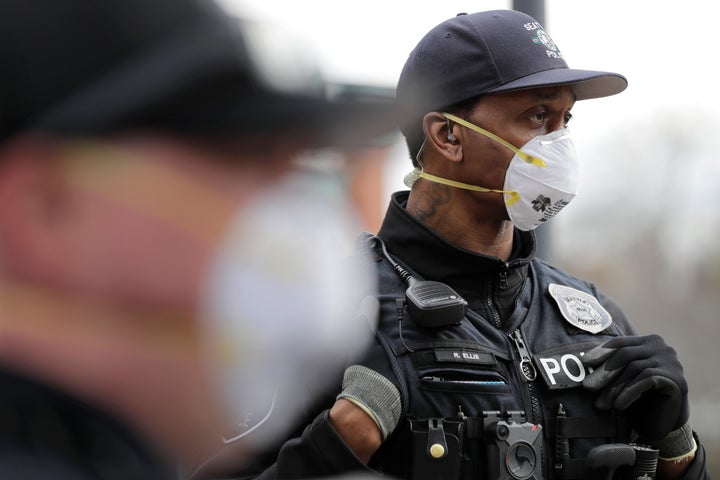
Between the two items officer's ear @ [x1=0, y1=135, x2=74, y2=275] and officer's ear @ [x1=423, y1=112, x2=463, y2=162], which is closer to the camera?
officer's ear @ [x1=0, y1=135, x2=74, y2=275]

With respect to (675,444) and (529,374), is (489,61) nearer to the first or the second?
(529,374)

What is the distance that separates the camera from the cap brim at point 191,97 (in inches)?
36.7

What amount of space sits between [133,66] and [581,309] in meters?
1.99

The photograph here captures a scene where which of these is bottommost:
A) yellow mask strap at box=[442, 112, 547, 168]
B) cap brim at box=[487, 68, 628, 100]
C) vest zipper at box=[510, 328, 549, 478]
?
vest zipper at box=[510, 328, 549, 478]

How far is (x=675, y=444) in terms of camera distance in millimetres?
2518

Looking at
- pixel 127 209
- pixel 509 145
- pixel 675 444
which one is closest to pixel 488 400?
pixel 675 444

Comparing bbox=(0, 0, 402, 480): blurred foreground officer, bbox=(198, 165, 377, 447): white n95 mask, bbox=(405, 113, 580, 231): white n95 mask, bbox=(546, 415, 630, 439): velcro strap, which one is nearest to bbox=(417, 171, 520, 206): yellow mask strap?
bbox=(405, 113, 580, 231): white n95 mask

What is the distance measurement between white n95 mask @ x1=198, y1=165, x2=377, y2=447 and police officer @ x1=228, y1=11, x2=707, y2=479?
3.37 ft

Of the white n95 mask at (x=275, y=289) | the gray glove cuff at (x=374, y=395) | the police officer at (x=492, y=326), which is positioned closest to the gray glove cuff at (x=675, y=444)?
the police officer at (x=492, y=326)

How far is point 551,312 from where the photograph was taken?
266 centimetres

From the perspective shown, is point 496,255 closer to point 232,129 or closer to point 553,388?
point 553,388

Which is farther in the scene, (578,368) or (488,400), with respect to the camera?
(578,368)

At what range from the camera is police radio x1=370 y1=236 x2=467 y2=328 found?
2.38m

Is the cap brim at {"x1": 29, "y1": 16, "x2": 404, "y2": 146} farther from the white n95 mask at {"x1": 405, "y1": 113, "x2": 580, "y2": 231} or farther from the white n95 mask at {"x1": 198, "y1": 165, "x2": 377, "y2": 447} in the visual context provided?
the white n95 mask at {"x1": 405, "y1": 113, "x2": 580, "y2": 231}
